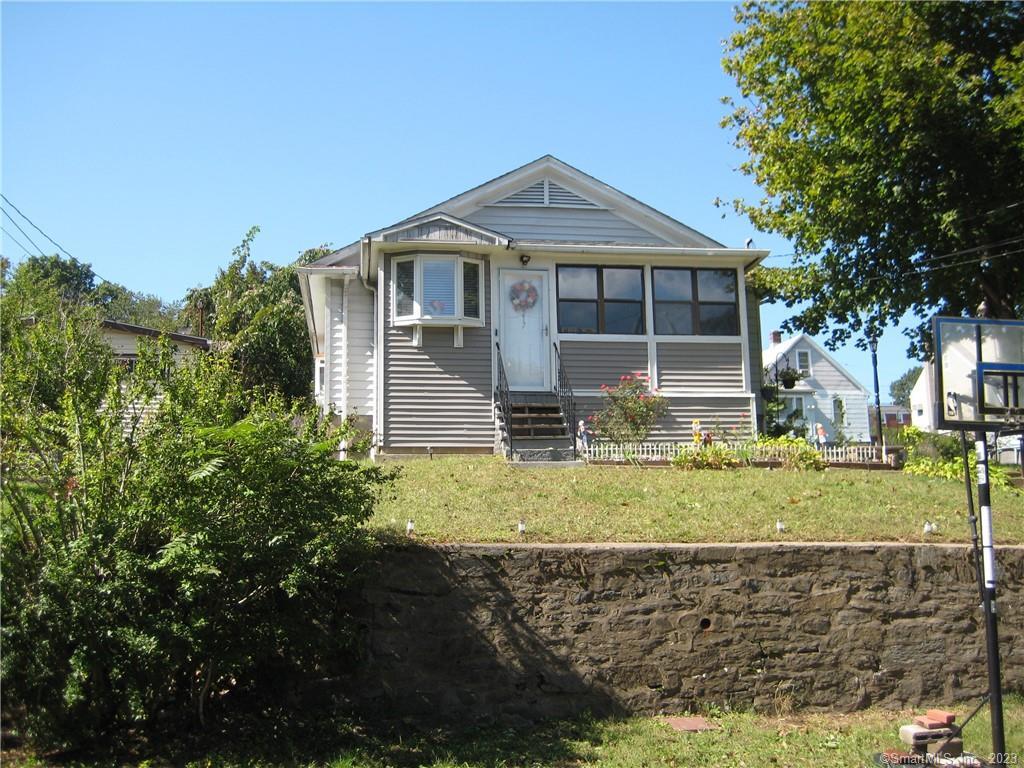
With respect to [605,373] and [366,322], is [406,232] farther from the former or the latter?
[605,373]

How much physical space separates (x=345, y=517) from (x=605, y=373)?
31.3 feet

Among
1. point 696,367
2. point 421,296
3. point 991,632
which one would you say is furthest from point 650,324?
point 991,632

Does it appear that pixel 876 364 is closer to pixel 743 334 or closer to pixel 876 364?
pixel 876 364

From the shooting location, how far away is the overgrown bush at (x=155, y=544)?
6.09 m

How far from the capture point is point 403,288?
51.9ft

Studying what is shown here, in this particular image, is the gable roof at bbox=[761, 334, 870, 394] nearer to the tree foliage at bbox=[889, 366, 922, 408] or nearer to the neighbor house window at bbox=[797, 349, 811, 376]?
the neighbor house window at bbox=[797, 349, 811, 376]

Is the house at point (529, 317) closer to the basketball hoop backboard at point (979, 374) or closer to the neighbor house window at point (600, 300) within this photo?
the neighbor house window at point (600, 300)

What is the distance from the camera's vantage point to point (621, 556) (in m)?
8.09

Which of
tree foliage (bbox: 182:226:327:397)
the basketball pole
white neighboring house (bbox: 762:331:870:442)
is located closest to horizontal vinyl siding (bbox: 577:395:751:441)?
the basketball pole

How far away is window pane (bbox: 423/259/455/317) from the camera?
15.8 m

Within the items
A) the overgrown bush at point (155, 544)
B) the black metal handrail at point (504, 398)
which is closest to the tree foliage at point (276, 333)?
the black metal handrail at point (504, 398)

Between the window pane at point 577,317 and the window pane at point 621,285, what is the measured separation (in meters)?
0.48

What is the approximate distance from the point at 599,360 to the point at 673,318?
1.61 meters

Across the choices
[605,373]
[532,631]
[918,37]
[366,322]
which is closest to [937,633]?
[532,631]
